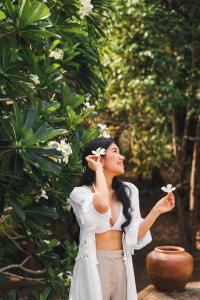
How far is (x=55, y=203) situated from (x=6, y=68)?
113cm

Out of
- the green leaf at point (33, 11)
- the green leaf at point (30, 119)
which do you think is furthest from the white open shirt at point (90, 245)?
the green leaf at point (33, 11)

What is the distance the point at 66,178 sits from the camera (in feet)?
12.4

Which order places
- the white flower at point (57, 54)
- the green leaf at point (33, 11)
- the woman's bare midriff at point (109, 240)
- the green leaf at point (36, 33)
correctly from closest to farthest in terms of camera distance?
the woman's bare midriff at point (109, 240) → the green leaf at point (33, 11) → the green leaf at point (36, 33) → the white flower at point (57, 54)

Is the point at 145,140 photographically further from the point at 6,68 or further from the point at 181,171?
the point at 6,68

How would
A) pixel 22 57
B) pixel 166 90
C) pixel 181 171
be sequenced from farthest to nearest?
pixel 181 171
pixel 166 90
pixel 22 57

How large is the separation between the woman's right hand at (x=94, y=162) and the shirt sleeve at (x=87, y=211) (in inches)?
5.2

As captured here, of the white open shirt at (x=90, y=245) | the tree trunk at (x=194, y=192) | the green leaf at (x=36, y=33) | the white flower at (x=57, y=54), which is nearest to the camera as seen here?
the white open shirt at (x=90, y=245)

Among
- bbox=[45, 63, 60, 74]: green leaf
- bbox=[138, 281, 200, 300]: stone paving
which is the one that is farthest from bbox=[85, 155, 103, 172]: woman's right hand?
bbox=[138, 281, 200, 300]: stone paving

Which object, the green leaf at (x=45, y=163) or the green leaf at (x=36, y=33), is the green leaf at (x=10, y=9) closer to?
the green leaf at (x=36, y=33)

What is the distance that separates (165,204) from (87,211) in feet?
1.31

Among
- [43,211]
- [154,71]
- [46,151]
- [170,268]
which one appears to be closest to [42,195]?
[43,211]

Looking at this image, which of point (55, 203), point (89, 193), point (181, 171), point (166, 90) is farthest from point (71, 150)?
point (181, 171)

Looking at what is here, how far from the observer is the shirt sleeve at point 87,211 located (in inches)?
107

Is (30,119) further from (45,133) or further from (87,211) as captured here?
(87,211)
